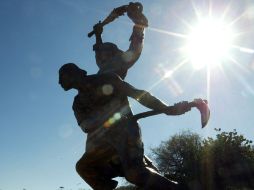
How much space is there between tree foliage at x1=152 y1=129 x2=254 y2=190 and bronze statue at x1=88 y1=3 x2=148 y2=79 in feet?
109

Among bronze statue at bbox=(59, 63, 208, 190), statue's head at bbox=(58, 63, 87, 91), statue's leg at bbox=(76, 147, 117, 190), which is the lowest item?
statue's leg at bbox=(76, 147, 117, 190)

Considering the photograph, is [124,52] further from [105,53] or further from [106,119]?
[106,119]

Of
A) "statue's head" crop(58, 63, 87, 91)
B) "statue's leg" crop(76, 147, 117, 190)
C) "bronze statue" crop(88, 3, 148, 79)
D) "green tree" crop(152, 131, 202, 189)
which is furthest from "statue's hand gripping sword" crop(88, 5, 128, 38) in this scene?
"green tree" crop(152, 131, 202, 189)

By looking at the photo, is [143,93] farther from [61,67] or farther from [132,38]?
[132,38]

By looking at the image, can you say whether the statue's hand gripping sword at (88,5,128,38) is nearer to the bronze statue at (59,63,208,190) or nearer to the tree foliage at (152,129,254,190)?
the bronze statue at (59,63,208,190)

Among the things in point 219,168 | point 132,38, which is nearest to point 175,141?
point 219,168

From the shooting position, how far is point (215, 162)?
4578cm

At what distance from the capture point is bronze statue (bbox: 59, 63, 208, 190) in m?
4.84

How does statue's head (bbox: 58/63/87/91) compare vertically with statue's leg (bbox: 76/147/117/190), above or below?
above

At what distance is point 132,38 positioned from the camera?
20.9 ft

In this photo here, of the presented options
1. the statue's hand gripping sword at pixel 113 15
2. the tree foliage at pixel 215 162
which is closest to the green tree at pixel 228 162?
the tree foliage at pixel 215 162

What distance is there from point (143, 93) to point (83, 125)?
899 mm

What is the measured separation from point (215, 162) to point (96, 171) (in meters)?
42.3

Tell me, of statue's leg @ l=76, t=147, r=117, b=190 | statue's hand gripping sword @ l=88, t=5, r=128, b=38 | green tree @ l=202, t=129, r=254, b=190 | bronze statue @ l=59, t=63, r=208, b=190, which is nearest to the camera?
bronze statue @ l=59, t=63, r=208, b=190
